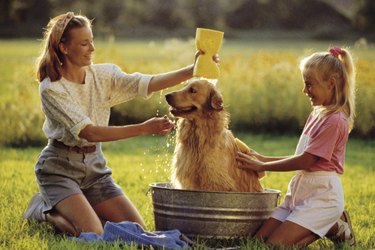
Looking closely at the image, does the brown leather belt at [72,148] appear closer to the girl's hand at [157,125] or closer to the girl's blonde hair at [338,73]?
the girl's hand at [157,125]

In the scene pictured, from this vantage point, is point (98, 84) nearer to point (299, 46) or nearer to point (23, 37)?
point (299, 46)

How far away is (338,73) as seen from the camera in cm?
459

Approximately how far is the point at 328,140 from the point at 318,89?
34cm

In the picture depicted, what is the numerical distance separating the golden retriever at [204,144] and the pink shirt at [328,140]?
0.51m

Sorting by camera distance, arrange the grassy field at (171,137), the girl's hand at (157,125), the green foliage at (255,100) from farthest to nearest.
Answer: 1. the green foliage at (255,100)
2. the grassy field at (171,137)
3. the girl's hand at (157,125)

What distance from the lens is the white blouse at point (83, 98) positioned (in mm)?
4742

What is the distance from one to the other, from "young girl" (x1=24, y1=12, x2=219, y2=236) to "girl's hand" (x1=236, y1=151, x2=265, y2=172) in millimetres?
703

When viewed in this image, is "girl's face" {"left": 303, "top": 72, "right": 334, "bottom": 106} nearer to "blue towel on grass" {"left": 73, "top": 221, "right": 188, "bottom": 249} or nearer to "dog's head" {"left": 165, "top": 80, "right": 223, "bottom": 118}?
"dog's head" {"left": 165, "top": 80, "right": 223, "bottom": 118}

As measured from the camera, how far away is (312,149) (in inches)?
178

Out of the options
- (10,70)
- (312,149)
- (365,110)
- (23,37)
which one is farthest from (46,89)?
(23,37)

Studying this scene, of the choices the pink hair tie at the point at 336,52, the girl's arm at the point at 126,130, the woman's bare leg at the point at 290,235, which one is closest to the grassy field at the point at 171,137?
the woman's bare leg at the point at 290,235

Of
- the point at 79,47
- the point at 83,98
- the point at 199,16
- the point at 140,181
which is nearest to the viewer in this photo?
the point at 79,47

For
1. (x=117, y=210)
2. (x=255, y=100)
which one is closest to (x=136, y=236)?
(x=117, y=210)

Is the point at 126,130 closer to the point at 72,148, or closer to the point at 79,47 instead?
the point at 72,148
